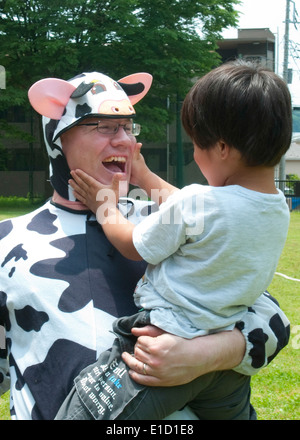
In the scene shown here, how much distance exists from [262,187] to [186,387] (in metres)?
0.59

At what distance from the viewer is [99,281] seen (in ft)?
6.32

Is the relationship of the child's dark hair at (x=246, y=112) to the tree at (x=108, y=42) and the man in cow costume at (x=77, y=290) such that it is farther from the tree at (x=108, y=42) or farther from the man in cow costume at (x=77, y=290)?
the tree at (x=108, y=42)

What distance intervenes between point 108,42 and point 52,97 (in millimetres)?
19405

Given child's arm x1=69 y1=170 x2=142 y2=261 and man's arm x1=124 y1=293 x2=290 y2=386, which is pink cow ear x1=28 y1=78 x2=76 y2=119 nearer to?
child's arm x1=69 y1=170 x2=142 y2=261

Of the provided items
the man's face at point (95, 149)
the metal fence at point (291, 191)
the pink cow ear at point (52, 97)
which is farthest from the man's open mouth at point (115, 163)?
the metal fence at point (291, 191)

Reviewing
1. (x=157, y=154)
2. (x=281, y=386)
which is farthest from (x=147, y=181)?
(x=157, y=154)

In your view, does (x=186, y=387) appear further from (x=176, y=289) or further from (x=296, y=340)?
(x=296, y=340)

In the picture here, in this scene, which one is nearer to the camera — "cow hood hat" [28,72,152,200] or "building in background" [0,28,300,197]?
"cow hood hat" [28,72,152,200]

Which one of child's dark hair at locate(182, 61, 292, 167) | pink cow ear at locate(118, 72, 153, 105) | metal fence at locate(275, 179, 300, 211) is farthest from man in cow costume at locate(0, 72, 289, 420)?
metal fence at locate(275, 179, 300, 211)

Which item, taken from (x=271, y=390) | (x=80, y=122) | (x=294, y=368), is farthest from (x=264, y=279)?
(x=294, y=368)

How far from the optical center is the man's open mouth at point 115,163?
2.10 metres

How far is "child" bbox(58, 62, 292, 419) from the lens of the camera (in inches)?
61.5

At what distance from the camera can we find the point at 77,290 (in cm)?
190

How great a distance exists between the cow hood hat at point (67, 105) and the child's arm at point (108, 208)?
10cm
